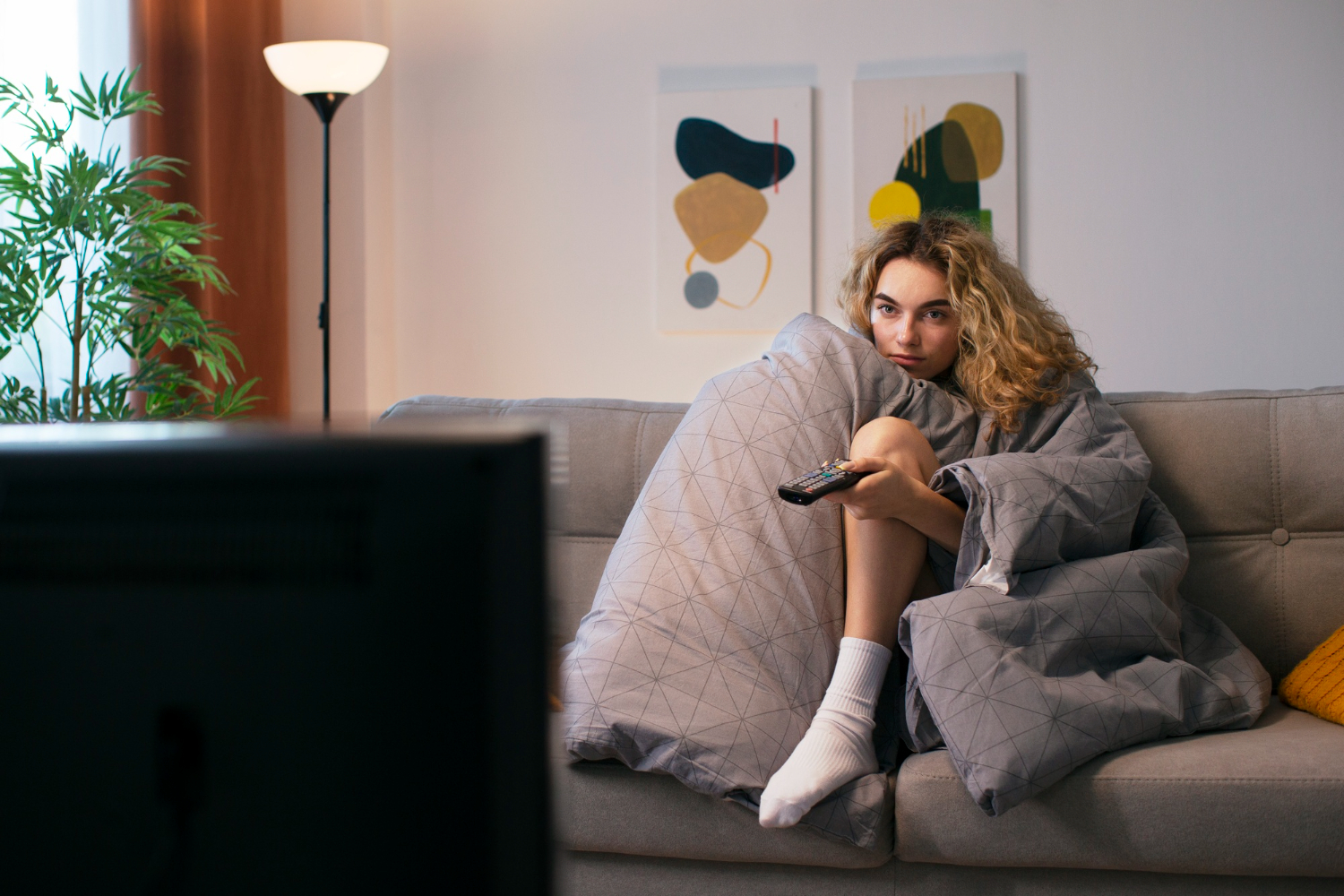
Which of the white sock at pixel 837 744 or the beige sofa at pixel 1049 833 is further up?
the white sock at pixel 837 744

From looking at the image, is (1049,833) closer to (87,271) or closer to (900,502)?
(900,502)

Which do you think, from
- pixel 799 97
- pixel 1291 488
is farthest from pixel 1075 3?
pixel 1291 488

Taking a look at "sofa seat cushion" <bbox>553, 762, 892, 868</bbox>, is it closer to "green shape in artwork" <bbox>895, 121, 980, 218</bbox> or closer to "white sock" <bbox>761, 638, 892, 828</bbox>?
"white sock" <bbox>761, 638, 892, 828</bbox>

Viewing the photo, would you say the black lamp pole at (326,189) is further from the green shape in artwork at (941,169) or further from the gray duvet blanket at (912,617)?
the green shape in artwork at (941,169)

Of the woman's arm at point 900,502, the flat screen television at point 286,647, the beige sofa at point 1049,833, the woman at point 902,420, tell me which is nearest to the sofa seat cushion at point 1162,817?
the beige sofa at point 1049,833

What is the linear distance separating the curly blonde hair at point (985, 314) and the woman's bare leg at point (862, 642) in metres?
0.21

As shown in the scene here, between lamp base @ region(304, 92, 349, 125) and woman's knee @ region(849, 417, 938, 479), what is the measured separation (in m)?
1.68

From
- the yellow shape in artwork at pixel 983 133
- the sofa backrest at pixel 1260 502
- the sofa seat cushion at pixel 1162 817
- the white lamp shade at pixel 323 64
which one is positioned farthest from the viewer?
the yellow shape in artwork at pixel 983 133

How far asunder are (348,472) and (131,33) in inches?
113

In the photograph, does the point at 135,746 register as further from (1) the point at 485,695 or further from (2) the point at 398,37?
(2) the point at 398,37

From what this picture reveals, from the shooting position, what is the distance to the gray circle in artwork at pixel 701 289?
321 cm

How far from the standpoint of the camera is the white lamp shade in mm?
2473

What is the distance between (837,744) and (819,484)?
12.9 inches

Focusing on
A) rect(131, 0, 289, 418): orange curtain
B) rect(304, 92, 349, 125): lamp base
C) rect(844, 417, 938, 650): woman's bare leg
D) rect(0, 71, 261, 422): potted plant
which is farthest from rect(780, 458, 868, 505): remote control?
rect(131, 0, 289, 418): orange curtain
